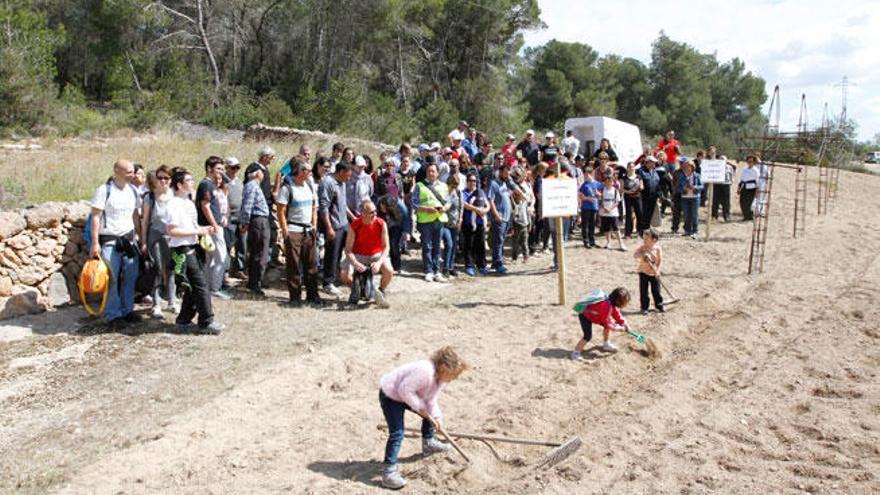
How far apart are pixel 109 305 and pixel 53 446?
9.43 feet

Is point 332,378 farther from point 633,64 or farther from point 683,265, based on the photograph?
point 633,64

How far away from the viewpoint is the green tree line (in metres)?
23.1

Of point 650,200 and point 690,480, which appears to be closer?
point 690,480

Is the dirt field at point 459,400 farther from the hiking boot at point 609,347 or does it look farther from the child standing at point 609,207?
the child standing at point 609,207

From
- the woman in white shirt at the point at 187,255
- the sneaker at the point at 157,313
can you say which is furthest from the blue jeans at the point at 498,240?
the sneaker at the point at 157,313

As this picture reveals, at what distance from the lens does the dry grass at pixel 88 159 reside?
11.4 meters

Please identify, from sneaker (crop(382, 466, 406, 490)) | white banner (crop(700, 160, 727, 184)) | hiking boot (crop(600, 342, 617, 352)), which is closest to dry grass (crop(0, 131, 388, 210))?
sneaker (crop(382, 466, 406, 490))

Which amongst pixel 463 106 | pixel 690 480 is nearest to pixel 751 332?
pixel 690 480

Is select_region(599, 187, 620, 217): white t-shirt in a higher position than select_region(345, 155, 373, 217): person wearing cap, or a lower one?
lower

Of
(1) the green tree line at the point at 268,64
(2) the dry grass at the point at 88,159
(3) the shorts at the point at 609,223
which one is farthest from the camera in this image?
(1) the green tree line at the point at 268,64

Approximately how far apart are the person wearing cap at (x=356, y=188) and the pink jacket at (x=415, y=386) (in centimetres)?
582

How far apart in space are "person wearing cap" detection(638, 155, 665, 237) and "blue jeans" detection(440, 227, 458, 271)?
5.81 metres

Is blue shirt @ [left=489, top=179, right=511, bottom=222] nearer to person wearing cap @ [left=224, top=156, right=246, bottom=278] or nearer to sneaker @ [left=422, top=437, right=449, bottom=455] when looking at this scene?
person wearing cap @ [left=224, top=156, right=246, bottom=278]

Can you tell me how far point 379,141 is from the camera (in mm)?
26312
